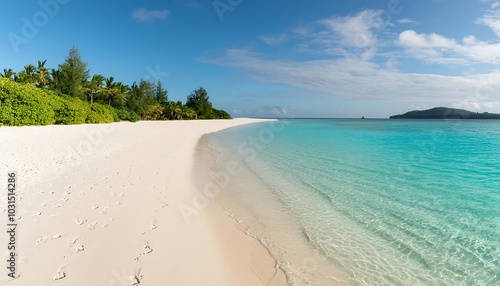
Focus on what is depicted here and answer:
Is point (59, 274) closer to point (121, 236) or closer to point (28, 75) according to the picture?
point (121, 236)

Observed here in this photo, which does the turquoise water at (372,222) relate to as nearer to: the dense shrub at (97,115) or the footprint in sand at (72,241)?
the footprint in sand at (72,241)

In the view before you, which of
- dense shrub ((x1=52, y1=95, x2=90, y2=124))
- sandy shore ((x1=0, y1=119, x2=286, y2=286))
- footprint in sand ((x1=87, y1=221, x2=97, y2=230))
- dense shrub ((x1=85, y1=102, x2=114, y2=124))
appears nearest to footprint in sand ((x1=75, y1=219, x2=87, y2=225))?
sandy shore ((x1=0, y1=119, x2=286, y2=286))

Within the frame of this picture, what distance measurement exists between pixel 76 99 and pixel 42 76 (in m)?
21.2

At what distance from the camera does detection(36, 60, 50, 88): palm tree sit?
46.5 metres

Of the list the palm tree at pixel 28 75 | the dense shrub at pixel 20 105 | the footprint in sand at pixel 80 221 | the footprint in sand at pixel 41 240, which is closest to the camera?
the footprint in sand at pixel 41 240

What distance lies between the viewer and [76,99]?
33.8 m

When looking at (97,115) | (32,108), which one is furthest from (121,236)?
(97,115)

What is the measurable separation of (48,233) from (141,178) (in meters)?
4.65

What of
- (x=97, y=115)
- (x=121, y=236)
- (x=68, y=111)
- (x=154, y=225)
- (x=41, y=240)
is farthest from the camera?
(x=97, y=115)

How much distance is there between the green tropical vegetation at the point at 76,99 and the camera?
22.1 meters

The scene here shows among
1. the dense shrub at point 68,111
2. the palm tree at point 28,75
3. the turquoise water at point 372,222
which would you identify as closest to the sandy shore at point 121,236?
the turquoise water at point 372,222

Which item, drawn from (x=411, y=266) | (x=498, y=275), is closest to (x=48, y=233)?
(x=411, y=266)

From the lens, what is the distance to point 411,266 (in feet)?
15.9

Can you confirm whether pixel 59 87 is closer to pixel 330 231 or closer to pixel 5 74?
pixel 5 74
